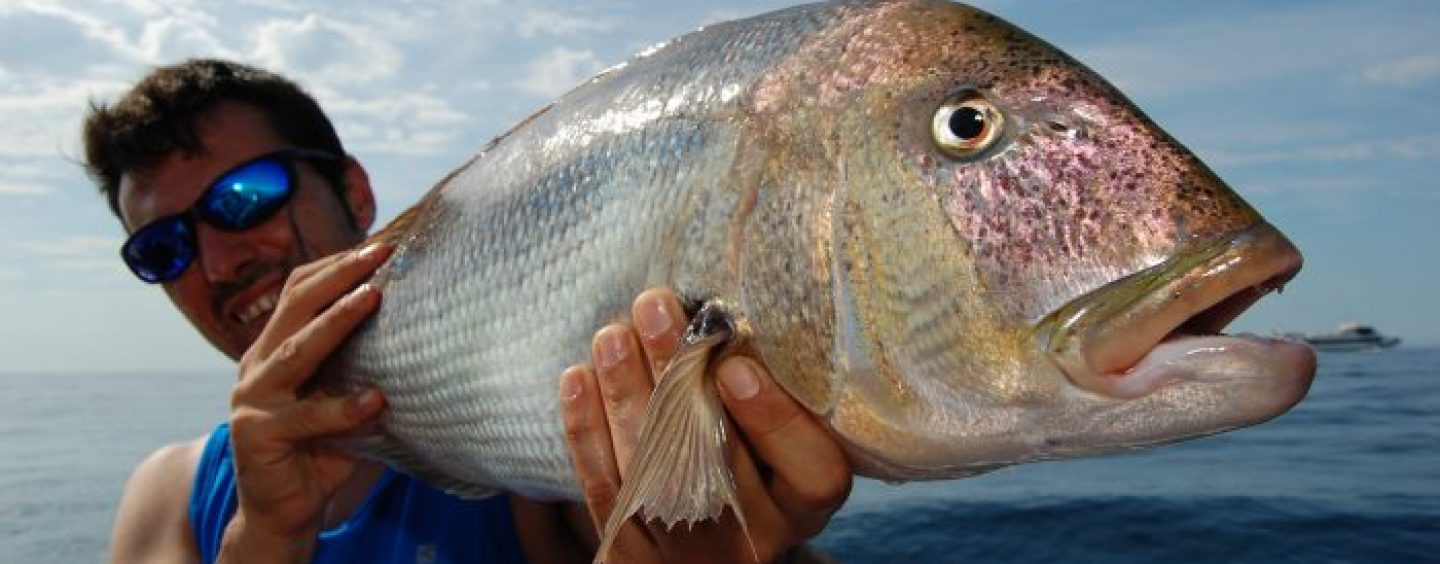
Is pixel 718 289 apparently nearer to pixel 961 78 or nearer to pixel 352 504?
pixel 961 78

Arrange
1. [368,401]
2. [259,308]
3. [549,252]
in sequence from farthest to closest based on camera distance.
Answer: [259,308]
[368,401]
[549,252]

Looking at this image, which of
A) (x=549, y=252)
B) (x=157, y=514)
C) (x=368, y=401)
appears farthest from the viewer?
(x=157, y=514)

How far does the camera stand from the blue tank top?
A: 3332 mm

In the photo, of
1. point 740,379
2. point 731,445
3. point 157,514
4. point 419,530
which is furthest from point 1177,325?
point 157,514

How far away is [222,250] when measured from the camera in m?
3.55

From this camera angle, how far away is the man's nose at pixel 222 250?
3.54m

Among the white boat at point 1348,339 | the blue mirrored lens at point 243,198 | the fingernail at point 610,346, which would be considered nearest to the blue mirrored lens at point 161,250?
the blue mirrored lens at point 243,198

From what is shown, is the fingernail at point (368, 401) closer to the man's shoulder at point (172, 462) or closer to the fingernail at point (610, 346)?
the fingernail at point (610, 346)

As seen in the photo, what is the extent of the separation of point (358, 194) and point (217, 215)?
652 millimetres

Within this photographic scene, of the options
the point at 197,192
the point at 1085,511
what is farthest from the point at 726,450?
the point at 1085,511

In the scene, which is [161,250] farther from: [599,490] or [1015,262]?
[1015,262]

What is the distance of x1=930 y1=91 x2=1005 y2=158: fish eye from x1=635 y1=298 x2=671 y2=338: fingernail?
538 mm

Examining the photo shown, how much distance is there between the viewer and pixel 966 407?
148cm

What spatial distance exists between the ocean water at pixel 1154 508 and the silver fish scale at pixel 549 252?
311cm
